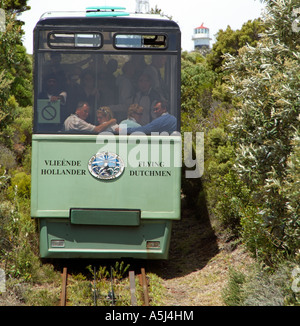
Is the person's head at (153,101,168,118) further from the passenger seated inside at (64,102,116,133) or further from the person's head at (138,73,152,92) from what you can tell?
the passenger seated inside at (64,102,116,133)

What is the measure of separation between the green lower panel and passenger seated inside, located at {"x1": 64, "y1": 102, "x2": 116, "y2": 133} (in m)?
1.59

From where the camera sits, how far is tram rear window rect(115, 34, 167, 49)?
30.9 feet

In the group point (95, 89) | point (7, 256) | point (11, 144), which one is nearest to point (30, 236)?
point (7, 256)

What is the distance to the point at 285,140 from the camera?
26.7ft

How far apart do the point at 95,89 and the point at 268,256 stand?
394cm

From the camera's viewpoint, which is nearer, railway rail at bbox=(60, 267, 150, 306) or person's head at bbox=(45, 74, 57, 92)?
railway rail at bbox=(60, 267, 150, 306)

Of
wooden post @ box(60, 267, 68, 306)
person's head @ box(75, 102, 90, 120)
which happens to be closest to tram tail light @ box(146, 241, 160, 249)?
wooden post @ box(60, 267, 68, 306)

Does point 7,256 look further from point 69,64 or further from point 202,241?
point 202,241

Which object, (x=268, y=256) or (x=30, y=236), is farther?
(x=30, y=236)

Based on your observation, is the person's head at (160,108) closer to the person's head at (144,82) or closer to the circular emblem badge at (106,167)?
the person's head at (144,82)

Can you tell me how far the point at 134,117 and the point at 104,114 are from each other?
0.50 meters

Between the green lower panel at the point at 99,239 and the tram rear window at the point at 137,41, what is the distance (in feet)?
9.75

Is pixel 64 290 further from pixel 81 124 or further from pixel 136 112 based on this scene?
pixel 136 112

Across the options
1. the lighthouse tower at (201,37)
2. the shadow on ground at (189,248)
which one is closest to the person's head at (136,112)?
the shadow on ground at (189,248)
